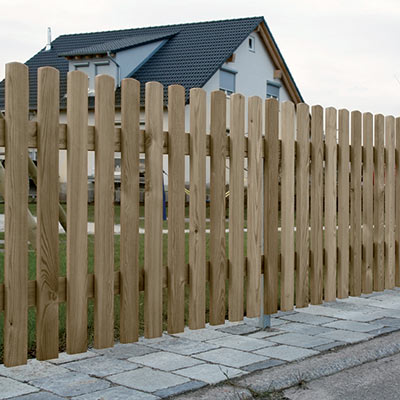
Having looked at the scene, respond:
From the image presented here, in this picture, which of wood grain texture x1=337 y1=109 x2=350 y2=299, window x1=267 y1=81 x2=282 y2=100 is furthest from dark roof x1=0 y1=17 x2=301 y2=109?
wood grain texture x1=337 y1=109 x2=350 y2=299

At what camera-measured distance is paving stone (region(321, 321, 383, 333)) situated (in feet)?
16.8

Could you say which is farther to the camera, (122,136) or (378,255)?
(378,255)

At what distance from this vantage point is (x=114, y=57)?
26469 millimetres

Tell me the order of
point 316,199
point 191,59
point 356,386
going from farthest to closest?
point 191,59, point 316,199, point 356,386

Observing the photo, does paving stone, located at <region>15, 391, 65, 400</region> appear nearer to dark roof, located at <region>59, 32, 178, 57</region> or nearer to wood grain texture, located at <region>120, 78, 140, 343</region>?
wood grain texture, located at <region>120, 78, 140, 343</region>

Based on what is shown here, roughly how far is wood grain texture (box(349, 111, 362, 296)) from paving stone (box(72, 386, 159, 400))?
10.3 ft

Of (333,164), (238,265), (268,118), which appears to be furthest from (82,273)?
(333,164)

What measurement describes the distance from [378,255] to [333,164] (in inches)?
46.4

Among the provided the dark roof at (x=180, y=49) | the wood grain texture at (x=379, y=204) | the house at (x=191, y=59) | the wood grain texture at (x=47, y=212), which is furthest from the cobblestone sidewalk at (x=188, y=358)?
the dark roof at (x=180, y=49)

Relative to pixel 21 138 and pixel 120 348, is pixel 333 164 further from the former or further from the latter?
pixel 21 138

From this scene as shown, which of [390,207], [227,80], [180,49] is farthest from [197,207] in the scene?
[180,49]

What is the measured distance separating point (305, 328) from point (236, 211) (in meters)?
1.03

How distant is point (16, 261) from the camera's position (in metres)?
3.72

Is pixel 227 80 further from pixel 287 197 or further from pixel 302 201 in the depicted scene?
pixel 287 197
